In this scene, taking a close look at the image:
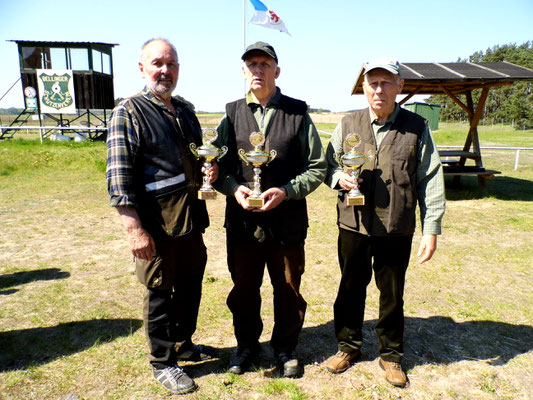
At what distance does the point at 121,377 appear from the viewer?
3004mm

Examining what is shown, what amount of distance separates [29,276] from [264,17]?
37.4 feet

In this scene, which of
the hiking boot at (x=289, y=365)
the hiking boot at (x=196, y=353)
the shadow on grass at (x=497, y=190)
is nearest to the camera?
the hiking boot at (x=289, y=365)

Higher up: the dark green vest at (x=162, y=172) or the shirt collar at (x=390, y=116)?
the shirt collar at (x=390, y=116)

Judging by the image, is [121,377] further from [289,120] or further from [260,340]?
[289,120]

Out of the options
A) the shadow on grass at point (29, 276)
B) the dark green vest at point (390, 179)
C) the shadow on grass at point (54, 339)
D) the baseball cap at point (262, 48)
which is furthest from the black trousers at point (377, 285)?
the shadow on grass at point (29, 276)

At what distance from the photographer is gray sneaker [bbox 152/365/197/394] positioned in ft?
9.16

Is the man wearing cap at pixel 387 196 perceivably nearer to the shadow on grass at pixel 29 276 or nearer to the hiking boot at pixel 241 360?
the hiking boot at pixel 241 360

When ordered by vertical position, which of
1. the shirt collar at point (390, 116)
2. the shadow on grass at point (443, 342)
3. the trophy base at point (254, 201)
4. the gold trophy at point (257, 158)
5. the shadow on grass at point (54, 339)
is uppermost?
the shirt collar at point (390, 116)

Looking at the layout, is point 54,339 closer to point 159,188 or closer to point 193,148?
point 159,188

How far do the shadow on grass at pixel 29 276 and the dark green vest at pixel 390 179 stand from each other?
409cm

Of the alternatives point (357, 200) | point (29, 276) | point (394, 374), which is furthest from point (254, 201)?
point (29, 276)

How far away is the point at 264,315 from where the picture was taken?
4.02 m

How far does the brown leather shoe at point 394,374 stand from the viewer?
289 cm

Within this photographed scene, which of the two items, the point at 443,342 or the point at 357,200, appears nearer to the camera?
the point at 357,200
